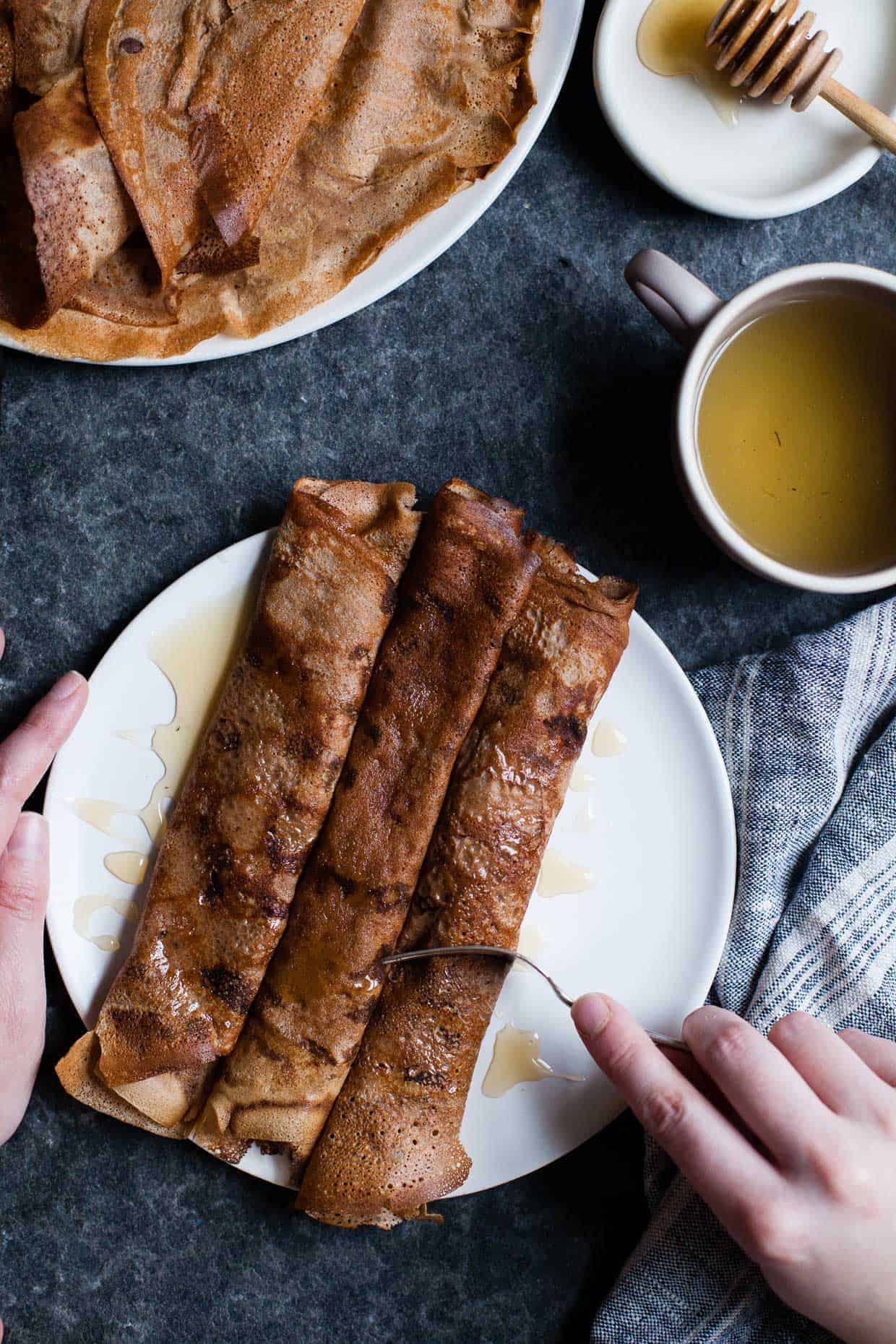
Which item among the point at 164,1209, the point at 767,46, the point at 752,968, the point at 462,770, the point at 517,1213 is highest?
the point at 767,46

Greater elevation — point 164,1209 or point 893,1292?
point 893,1292

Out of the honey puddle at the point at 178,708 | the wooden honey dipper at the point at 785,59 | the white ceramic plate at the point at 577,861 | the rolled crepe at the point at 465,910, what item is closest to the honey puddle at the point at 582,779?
the white ceramic plate at the point at 577,861

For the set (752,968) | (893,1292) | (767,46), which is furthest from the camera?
(752,968)

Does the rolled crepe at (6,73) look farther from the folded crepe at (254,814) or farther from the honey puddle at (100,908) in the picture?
the honey puddle at (100,908)

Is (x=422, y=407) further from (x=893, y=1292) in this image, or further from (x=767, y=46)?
(x=893, y=1292)

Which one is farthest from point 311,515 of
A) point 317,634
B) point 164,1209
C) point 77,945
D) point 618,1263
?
point 618,1263

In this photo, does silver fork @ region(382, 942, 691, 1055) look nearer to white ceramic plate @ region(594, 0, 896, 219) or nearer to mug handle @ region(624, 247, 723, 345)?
mug handle @ region(624, 247, 723, 345)
